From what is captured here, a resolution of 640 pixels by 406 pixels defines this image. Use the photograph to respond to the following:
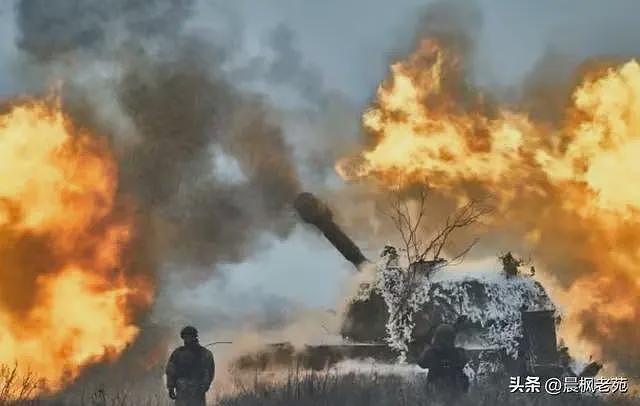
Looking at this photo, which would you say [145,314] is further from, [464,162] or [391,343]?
[464,162]

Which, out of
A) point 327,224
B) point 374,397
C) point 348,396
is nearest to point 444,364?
point 374,397

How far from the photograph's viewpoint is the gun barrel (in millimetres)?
19672

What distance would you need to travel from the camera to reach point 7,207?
16281 millimetres

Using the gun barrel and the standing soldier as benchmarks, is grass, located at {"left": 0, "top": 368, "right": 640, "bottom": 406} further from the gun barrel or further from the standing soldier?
the gun barrel

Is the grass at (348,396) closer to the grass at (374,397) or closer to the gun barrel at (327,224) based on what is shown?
the grass at (374,397)

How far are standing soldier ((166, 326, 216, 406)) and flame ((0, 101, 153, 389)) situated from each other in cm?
475

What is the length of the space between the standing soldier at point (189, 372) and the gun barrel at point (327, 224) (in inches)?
288

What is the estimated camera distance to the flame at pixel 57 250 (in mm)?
16312

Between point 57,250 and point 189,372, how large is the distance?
18.3 ft

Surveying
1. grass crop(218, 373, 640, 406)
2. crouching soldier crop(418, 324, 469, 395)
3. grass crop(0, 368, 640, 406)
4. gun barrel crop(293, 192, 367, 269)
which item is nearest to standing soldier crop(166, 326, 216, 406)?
grass crop(0, 368, 640, 406)

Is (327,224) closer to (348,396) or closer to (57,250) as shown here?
(57,250)

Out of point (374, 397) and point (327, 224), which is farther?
point (327, 224)

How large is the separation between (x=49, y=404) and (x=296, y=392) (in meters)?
5.45

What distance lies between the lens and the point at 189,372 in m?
12.8
